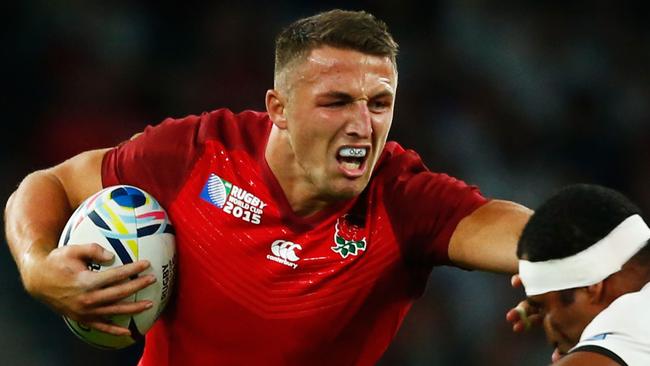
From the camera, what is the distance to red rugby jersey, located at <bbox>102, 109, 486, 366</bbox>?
3.84 m

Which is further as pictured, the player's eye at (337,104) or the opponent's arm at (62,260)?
the player's eye at (337,104)

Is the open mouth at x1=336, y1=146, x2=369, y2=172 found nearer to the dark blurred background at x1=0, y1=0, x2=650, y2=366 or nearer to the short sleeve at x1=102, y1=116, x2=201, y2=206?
the short sleeve at x1=102, y1=116, x2=201, y2=206

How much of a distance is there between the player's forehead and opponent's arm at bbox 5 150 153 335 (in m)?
0.85

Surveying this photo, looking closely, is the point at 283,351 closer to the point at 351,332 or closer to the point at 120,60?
the point at 351,332

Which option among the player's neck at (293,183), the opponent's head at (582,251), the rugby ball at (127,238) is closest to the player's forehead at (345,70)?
the player's neck at (293,183)

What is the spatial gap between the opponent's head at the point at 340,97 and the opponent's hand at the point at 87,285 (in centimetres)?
70

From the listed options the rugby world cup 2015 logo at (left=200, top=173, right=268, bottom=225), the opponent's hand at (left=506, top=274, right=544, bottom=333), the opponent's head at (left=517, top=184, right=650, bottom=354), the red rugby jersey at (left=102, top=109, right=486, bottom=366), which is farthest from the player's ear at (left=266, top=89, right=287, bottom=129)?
the opponent's head at (left=517, top=184, right=650, bottom=354)

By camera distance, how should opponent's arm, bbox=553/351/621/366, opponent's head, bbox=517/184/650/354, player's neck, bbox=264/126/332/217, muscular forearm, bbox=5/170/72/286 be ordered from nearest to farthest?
opponent's arm, bbox=553/351/621/366
opponent's head, bbox=517/184/650/354
muscular forearm, bbox=5/170/72/286
player's neck, bbox=264/126/332/217

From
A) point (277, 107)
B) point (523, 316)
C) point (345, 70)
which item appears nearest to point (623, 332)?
point (523, 316)

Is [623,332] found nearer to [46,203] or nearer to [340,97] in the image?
[340,97]

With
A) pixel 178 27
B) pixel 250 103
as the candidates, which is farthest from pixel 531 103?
pixel 178 27

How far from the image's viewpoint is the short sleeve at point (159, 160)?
13.1 feet

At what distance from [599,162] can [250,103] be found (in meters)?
2.53

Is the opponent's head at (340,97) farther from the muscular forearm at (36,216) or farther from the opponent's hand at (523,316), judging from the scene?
the muscular forearm at (36,216)
